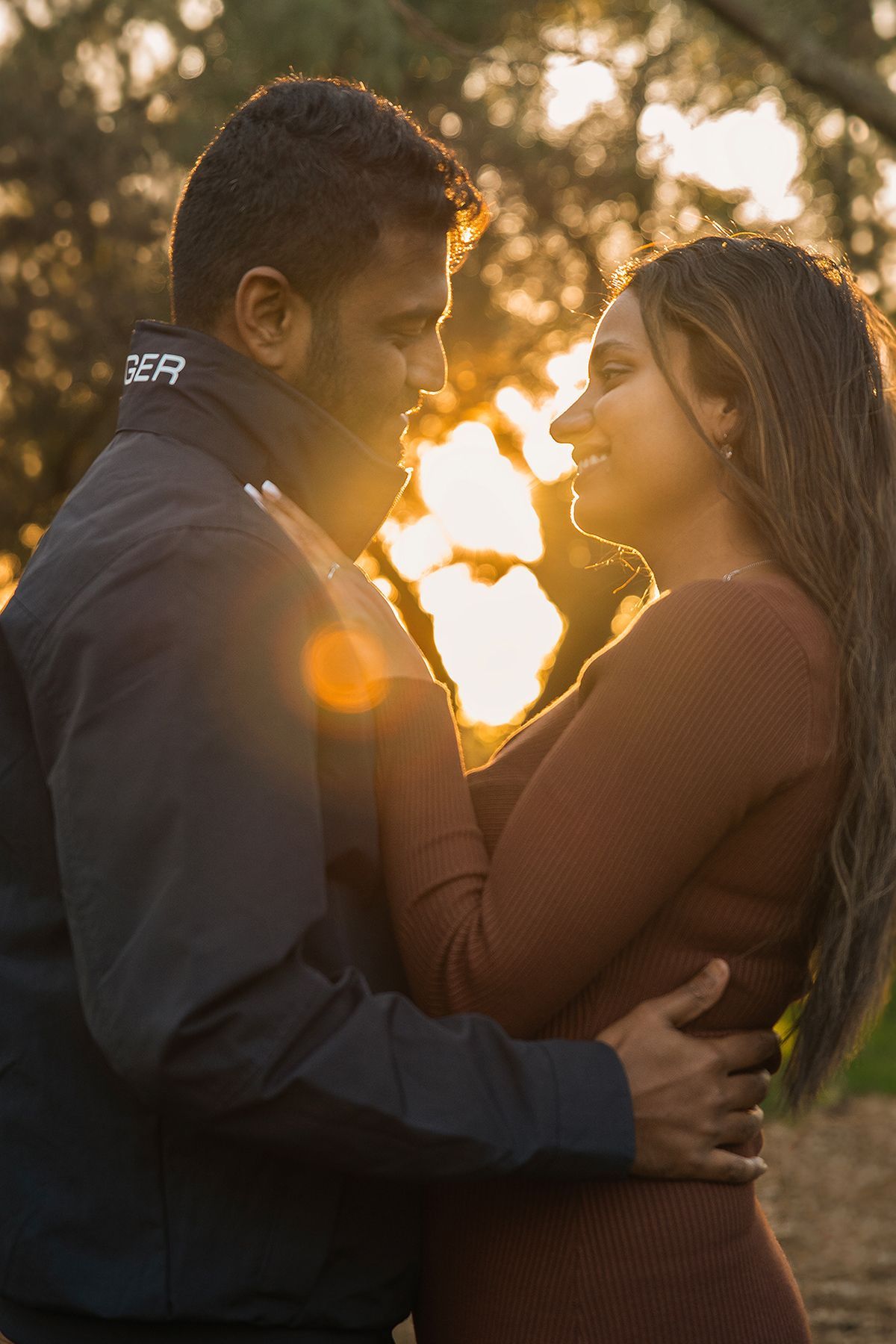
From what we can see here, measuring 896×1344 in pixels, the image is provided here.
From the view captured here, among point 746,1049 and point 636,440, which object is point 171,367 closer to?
point 636,440

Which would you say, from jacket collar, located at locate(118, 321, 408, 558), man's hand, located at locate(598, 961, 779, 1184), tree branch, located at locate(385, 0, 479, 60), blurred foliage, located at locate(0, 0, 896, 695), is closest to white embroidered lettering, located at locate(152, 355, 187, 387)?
jacket collar, located at locate(118, 321, 408, 558)

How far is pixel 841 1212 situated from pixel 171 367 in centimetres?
659

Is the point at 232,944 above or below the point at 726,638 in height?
below

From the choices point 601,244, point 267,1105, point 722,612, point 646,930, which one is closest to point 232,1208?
point 267,1105

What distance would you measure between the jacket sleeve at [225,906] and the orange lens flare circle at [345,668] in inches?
3.4

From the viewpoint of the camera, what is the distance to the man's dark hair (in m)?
2.22

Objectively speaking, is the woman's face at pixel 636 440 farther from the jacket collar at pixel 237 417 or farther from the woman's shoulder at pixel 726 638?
the jacket collar at pixel 237 417

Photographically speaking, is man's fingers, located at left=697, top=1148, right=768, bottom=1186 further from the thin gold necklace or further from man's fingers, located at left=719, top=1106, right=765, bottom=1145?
the thin gold necklace

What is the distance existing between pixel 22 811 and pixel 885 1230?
6340 mm

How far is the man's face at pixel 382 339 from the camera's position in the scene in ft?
7.43

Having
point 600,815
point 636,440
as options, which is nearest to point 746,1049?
point 600,815

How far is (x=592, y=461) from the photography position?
258 centimetres

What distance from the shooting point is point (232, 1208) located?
1.82m

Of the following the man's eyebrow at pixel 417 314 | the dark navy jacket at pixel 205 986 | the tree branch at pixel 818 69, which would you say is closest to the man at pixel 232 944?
the dark navy jacket at pixel 205 986
